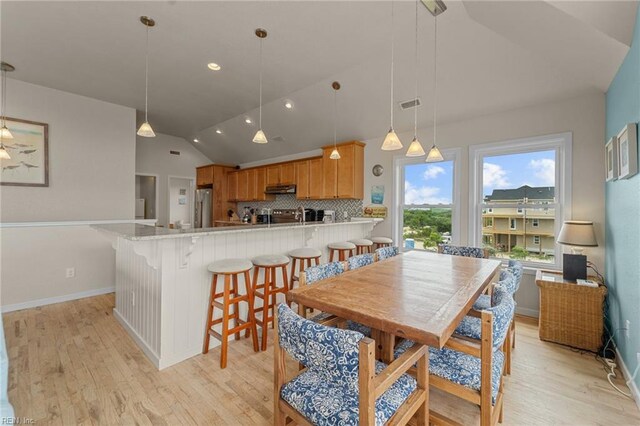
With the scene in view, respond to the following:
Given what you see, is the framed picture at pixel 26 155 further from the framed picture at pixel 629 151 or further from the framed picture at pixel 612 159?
the framed picture at pixel 612 159

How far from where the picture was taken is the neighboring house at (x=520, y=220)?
10.9ft

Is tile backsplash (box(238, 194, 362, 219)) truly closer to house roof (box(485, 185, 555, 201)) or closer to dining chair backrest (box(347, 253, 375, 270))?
house roof (box(485, 185, 555, 201))

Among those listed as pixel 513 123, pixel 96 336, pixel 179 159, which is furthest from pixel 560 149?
pixel 179 159

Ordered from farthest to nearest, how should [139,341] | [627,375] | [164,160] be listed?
[164,160], [139,341], [627,375]

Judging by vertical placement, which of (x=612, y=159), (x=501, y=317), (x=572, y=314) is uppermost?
(x=612, y=159)

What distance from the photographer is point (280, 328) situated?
111cm

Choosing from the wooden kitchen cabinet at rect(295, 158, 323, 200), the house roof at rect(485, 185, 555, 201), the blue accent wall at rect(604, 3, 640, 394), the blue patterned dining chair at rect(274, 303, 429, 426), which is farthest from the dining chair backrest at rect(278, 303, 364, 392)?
the wooden kitchen cabinet at rect(295, 158, 323, 200)

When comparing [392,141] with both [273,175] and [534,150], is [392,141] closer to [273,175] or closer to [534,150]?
[534,150]

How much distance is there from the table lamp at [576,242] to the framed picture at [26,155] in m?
6.76

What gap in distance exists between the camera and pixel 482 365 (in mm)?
1291

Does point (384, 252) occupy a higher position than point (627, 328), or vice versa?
point (384, 252)

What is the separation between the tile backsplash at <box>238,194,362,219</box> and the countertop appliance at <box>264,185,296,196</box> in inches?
12.2

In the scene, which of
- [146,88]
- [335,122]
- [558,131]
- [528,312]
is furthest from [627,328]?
[146,88]

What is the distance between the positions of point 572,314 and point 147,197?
27.5ft
